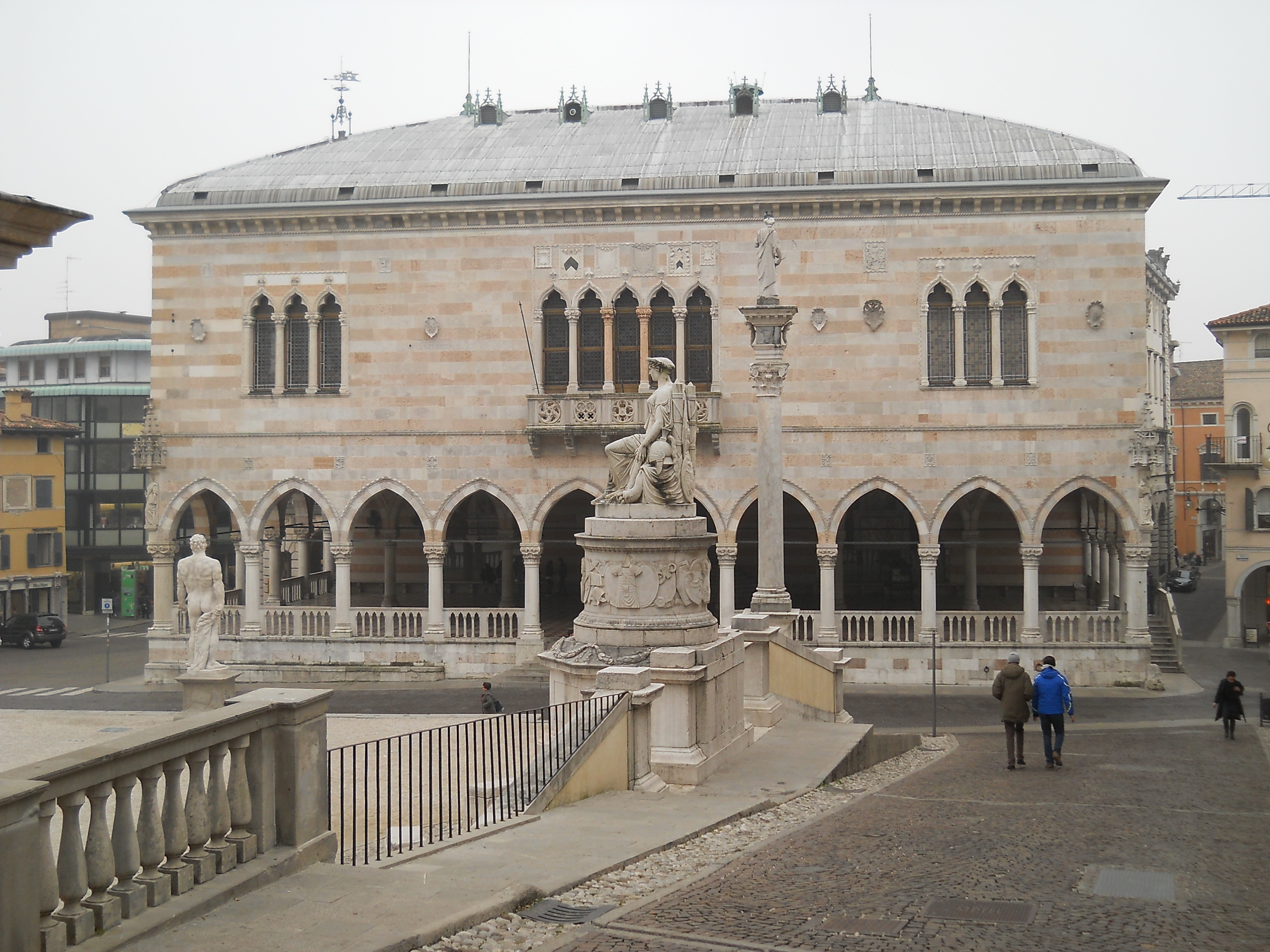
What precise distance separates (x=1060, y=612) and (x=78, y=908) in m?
25.7

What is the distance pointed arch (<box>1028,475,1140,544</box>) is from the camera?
28297mm

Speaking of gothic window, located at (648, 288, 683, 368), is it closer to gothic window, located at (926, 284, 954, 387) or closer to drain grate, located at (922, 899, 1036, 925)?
gothic window, located at (926, 284, 954, 387)

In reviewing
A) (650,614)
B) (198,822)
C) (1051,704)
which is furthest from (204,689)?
(1051,704)

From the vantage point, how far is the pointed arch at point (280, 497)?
30.5m

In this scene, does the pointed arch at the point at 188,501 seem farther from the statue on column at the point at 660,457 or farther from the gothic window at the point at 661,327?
the statue on column at the point at 660,457

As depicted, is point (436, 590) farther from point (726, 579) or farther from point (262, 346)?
point (262, 346)

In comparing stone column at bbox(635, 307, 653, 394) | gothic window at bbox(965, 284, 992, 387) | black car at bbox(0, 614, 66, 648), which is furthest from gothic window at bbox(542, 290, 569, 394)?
black car at bbox(0, 614, 66, 648)

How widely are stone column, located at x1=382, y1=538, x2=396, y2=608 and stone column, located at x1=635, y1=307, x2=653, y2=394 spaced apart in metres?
9.02

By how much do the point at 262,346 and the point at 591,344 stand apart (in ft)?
26.8

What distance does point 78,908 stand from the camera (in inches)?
242

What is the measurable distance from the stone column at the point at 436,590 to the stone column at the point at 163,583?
20.6 feet

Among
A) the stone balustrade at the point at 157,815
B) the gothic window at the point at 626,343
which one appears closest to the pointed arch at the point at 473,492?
the gothic window at the point at 626,343

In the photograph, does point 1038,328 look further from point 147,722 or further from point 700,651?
point 147,722

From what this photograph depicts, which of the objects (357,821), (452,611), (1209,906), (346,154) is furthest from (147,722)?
(346,154)
